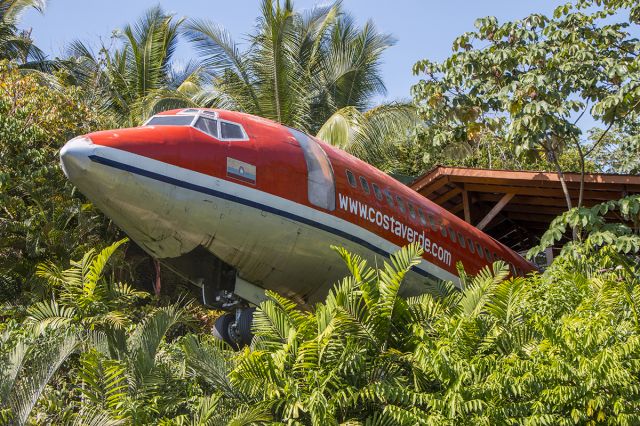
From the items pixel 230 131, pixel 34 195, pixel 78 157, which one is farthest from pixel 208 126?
pixel 34 195

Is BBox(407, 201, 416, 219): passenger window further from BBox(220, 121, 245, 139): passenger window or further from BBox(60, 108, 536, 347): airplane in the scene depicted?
BBox(220, 121, 245, 139): passenger window

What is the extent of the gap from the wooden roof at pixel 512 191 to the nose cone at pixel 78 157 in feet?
33.1

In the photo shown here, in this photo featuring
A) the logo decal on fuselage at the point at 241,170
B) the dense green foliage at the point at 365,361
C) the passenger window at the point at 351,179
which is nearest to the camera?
→ the dense green foliage at the point at 365,361

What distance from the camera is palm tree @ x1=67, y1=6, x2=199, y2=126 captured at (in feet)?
85.8

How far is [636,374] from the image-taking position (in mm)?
9492

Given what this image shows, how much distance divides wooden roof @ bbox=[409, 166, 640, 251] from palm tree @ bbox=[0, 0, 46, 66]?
56.4 ft

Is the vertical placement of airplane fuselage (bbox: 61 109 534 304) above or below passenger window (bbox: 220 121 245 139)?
below

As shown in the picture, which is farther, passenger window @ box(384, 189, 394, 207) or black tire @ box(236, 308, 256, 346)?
passenger window @ box(384, 189, 394, 207)

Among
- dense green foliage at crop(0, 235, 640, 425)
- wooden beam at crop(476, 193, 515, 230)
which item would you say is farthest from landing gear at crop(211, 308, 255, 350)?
wooden beam at crop(476, 193, 515, 230)

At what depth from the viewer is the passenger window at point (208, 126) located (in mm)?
12938

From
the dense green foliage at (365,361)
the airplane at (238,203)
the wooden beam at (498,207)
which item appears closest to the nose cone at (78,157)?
the airplane at (238,203)

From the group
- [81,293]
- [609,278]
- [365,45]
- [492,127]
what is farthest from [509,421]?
[365,45]

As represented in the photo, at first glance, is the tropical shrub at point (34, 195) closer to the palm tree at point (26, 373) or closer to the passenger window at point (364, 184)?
the passenger window at point (364, 184)

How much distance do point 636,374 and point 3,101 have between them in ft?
48.4
